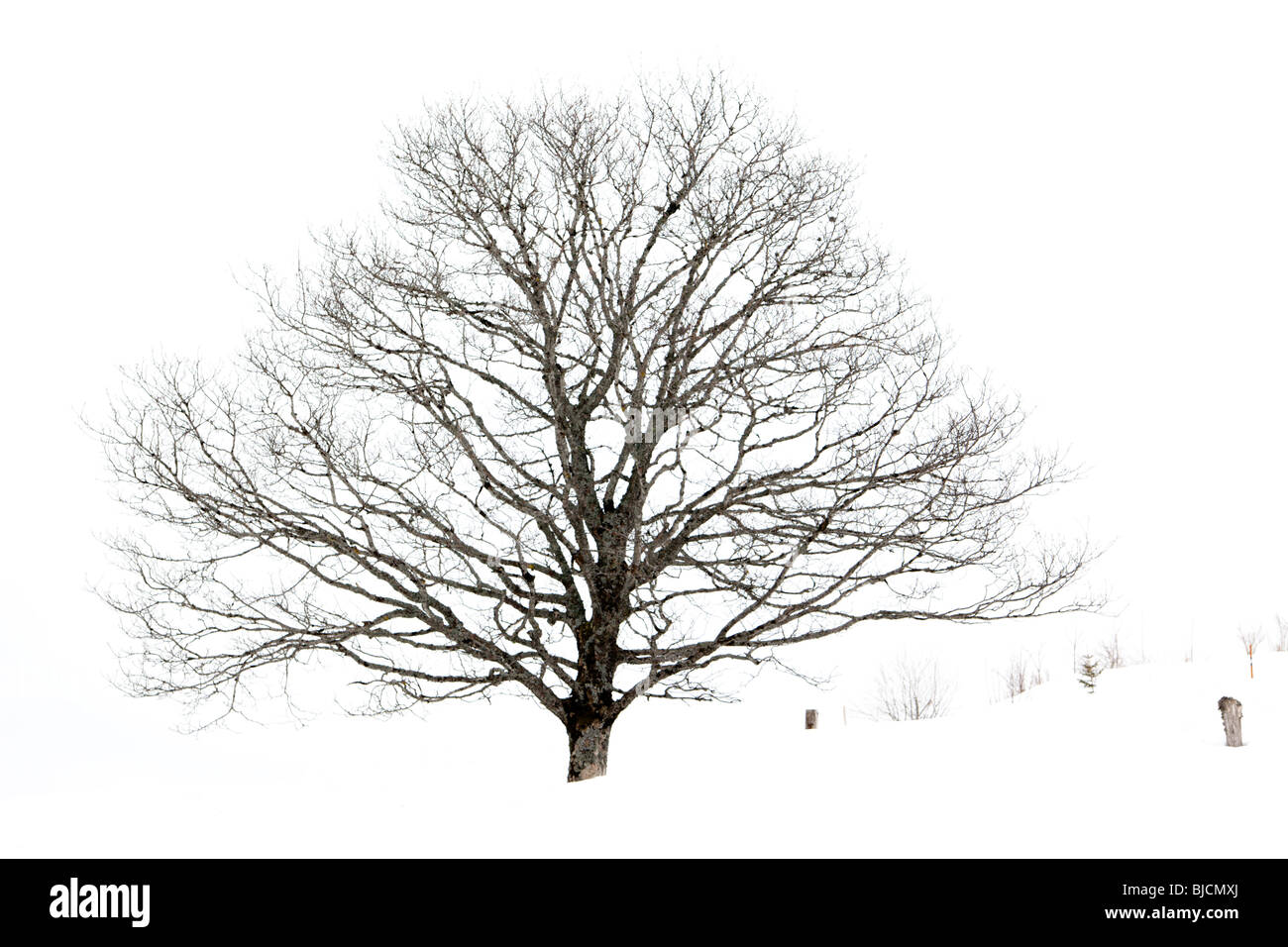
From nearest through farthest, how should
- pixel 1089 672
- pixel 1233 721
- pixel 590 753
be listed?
1. pixel 1233 721
2. pixel 590 753
3. pixel 1089 672

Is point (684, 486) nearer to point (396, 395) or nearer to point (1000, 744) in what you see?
point (396, 395)

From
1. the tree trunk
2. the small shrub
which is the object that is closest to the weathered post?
the small shrub

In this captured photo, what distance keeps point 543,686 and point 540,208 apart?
221 inches

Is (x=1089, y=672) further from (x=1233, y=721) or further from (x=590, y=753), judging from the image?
(x=590, y=753)

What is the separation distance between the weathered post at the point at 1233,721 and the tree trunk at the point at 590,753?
616 cm

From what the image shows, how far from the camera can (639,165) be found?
12109 millimetres

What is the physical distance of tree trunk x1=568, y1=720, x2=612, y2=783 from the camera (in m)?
11.1

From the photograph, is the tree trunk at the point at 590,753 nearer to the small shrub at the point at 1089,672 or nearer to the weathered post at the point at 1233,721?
the weathered post at the point at 1233,721

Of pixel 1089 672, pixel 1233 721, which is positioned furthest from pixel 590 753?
pixel 1089 672

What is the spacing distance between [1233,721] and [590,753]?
641cm

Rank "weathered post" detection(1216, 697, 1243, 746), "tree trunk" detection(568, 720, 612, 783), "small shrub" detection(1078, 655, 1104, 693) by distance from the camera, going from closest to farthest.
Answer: "weathered post" detection(1216, 697, 1243, 746), "tree trunk" detection(568, 720, 612, 783), "small shrub" detection(1078, 655, 1104, 693)

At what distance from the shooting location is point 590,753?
1113cm

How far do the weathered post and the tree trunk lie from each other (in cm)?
616

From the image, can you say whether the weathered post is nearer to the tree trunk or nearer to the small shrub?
the small shrub
